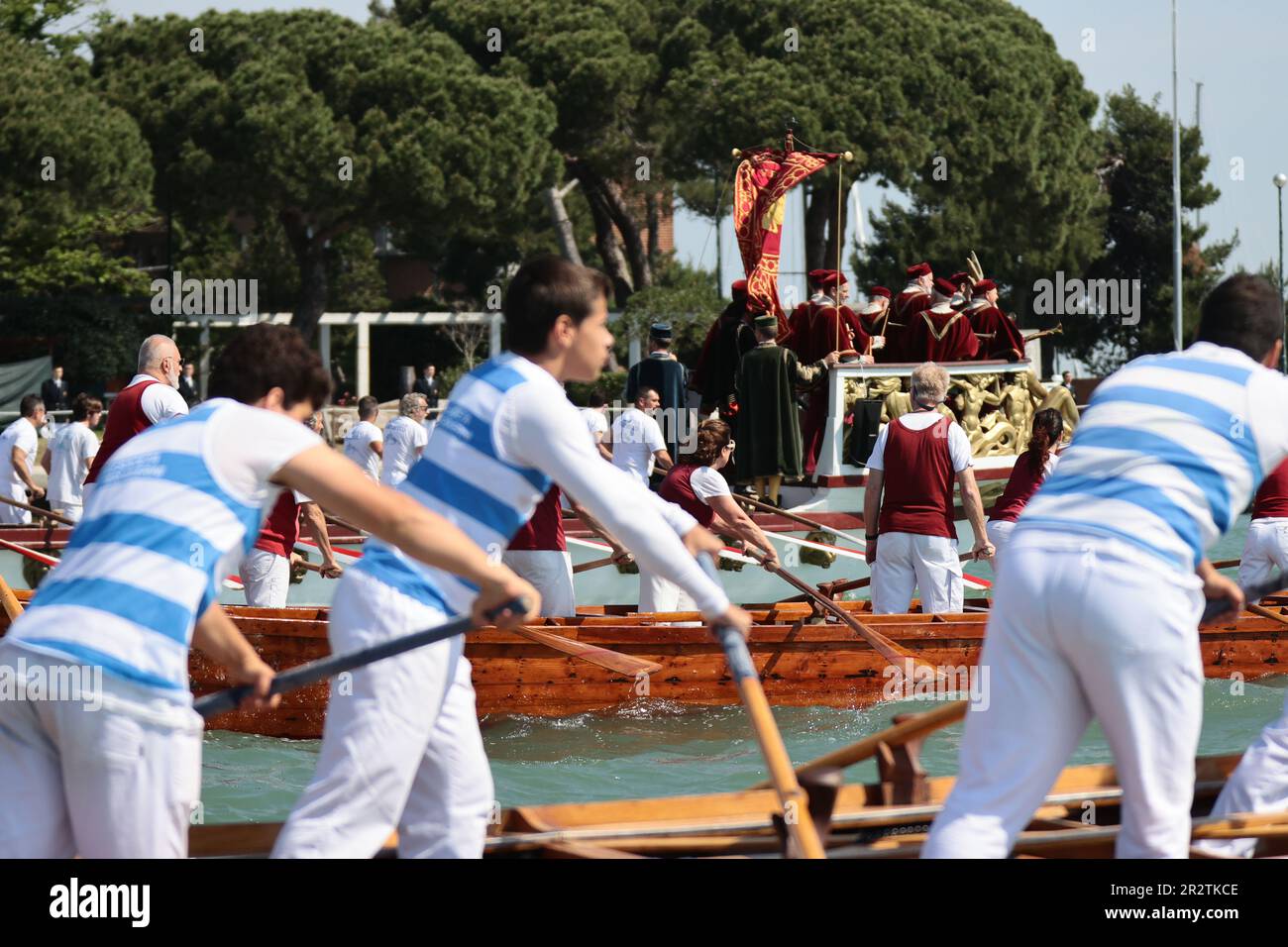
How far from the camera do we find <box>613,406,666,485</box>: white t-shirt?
14766 millimetres

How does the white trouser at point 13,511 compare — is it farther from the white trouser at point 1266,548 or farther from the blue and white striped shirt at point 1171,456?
the blue and white striped shirt at point 1171,456

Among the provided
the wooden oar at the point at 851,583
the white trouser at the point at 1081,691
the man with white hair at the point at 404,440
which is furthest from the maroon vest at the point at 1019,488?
the white trouser at the point at 1081,691

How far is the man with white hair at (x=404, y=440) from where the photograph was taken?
14930mm

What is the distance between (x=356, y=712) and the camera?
14.2 ft

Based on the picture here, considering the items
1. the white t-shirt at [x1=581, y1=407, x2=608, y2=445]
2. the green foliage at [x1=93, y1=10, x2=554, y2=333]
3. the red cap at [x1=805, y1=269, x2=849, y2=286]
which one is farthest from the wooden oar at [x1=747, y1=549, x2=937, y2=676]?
the green foliage at [x1=93, y1=10, x2=554, y2=333]

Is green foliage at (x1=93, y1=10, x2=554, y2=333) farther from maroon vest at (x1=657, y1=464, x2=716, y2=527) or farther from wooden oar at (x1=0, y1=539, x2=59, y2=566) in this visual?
maroon vest at (x1=657, y1=464, x2=716, y2=527)

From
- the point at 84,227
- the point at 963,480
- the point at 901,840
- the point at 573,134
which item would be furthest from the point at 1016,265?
the point at 901,840

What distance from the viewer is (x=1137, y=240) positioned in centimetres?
5547

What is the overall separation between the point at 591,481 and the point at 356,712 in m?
0.81

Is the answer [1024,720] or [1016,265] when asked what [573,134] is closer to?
[1016,265]

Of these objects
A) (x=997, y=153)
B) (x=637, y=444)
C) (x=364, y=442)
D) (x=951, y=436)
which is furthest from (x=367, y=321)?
(x=951, y=436)

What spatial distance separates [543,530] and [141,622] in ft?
19.4

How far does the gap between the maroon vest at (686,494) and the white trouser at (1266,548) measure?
3119 mm

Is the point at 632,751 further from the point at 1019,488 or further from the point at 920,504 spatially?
the point at 1019,488
